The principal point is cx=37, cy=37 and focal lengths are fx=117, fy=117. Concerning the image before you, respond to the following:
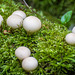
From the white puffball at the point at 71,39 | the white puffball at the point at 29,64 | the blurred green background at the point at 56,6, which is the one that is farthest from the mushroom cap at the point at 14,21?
the blurred green background at the point at 56,6

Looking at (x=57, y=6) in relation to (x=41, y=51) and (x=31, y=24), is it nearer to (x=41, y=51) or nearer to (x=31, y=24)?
(x=31, y=24)

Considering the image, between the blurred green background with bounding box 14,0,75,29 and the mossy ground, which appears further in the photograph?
the blurred green background with bounding box 14,0,75,29

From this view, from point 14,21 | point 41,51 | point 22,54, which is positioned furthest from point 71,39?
point 14,21

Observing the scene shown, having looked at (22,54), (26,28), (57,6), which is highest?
(57,6)

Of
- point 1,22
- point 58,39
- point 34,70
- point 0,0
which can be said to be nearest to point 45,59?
point 34,70

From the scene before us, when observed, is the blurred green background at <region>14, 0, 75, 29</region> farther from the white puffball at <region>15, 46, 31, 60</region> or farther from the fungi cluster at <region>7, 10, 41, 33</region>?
the white puffball at <region>15, 46, 31, 60</region>

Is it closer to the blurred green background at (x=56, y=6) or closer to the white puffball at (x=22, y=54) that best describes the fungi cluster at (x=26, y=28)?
the white puffball at (x=22, y=54)

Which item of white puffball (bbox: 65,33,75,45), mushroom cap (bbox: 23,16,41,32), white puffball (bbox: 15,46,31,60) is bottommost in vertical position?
white puffball (bbox: 15,46,31,60)

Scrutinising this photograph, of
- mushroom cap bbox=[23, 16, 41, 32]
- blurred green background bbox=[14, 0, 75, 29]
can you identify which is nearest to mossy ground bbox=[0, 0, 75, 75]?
mushroom cap bbox=[23, 16, 41, 32]
